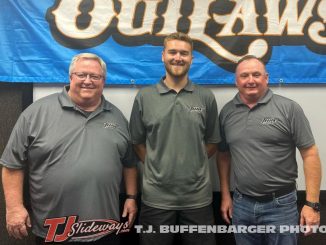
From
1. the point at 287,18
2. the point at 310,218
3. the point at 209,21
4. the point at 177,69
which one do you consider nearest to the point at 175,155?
the point at 177,69

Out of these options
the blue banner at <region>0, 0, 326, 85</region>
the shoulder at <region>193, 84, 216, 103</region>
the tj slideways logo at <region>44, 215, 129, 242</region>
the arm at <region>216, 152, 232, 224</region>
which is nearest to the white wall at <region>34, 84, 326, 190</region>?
the blue banner at <region>0, 0, 326, 85</region>

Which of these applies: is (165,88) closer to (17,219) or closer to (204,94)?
(204,94)

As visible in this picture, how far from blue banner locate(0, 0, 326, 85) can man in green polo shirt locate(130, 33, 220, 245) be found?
363 millimetres

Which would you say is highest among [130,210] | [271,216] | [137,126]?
[137,126]

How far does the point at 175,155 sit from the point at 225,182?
0.47m

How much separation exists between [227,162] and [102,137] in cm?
85

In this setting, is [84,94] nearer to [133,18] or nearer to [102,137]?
[102,137]

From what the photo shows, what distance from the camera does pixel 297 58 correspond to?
2111 mm

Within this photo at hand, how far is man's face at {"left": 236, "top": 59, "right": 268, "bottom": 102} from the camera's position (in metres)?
1.74

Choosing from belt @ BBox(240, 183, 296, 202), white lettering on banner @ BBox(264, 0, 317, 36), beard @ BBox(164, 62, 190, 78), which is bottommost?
belt @ BBox(240, 183, 296, 202)

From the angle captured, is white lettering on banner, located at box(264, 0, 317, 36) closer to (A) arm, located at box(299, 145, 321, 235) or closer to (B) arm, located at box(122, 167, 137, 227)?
(A) arm, located at box(299, 145, 321, 235)

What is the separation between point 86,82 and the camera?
5.34 ft

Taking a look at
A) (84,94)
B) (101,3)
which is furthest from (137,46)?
(84,94)

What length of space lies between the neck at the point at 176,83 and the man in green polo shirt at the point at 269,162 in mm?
333
